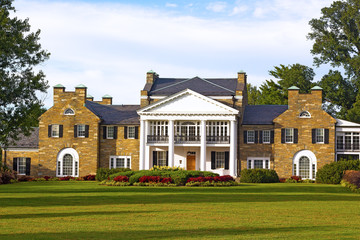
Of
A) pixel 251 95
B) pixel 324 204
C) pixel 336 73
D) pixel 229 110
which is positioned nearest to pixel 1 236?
pixel 324 204

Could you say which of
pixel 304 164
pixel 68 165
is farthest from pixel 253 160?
pixel 68 165

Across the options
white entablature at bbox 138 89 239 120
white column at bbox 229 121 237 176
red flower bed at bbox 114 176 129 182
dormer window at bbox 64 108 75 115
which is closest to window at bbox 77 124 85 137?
dormer window at bbox 64 108 75 115

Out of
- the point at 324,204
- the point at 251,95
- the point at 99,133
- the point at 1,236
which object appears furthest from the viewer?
the point at 251,95

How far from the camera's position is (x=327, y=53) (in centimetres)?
6644

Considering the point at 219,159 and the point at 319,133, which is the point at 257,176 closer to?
the point at 219,159

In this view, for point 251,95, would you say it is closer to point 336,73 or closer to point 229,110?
point 336,73

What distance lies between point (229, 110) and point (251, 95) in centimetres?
4246

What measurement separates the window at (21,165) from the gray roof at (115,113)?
28.0ft

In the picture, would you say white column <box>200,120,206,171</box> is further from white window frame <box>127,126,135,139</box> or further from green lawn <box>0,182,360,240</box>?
green lawn <box>0,182,360,240</box>

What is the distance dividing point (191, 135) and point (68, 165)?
12.8 meters

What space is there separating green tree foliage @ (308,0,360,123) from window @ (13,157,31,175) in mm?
34303

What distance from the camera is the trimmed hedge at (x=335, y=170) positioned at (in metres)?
46.7

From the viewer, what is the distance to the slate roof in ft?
187

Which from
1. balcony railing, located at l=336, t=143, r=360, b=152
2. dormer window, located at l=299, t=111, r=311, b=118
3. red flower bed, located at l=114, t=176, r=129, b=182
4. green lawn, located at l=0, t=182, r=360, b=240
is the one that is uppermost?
dormer window, located at l=299, t=111, r=311, b=118
